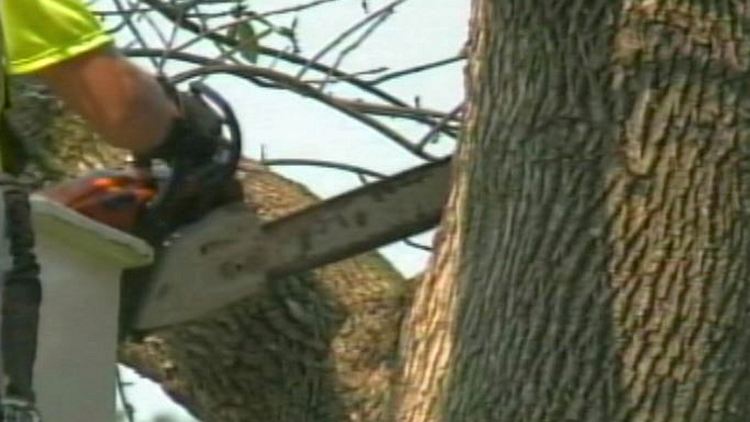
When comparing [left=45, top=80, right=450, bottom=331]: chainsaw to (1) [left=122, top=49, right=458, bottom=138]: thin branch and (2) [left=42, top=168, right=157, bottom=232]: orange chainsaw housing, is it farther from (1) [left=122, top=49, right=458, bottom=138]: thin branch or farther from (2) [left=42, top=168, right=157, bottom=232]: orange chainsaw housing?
(1) [left=122, top=49, right=458, bottom=138]: thin branch

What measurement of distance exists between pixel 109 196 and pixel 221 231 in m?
0.19

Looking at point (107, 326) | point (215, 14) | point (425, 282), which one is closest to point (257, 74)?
point (215, 14)

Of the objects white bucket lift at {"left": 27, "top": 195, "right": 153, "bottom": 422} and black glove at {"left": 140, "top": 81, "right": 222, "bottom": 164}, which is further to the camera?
black glove at {"left": 140, "top": 81, "right": 222, "bottom": 164}

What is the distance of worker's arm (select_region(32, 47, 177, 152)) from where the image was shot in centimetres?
337

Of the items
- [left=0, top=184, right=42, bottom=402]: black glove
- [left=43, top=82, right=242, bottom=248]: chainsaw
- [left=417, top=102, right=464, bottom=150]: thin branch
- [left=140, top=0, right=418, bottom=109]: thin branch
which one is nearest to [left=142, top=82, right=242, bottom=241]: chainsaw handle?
[left=43, top=82, right=242, bottom=248]: chainsaw

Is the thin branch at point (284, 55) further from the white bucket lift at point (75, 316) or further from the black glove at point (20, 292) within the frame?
the black glove at point (20, 292)

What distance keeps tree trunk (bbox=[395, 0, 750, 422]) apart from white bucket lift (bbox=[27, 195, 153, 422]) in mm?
495

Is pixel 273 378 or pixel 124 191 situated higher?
pixel 124 191

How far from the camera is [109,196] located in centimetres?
350

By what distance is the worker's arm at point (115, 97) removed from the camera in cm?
337

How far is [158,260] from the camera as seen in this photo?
3.52 meters

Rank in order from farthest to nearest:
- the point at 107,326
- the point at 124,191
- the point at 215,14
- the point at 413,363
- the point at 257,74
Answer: the point at 215,14, the point at 257,74, the point at 124,191, the point at 413,363, the point at 107,326

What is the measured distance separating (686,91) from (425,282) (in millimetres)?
509

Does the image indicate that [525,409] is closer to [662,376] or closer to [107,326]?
[662,376]
